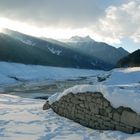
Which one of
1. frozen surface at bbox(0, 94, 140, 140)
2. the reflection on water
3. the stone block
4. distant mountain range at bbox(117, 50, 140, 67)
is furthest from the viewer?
distant mountain range at bbox(117, 50, 140, 67)

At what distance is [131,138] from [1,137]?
12.5 feet

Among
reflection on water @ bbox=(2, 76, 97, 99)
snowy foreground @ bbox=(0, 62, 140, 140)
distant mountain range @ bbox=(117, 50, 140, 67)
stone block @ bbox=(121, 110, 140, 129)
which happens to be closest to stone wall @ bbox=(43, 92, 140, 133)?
stone block @ bbox=(121, 110, 140, 129)

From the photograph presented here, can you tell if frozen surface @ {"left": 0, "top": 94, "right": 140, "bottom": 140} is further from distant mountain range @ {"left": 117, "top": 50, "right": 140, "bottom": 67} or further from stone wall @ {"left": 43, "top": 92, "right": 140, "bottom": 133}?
distant mountain range @ {"left": 117, "top": 50, "right": 140, "bottom": 67}

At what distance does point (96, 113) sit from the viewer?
12.0 m

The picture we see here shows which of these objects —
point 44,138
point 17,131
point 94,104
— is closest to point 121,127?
point 94,104

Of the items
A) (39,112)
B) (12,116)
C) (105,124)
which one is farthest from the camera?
(39,112)

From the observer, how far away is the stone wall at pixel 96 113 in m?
10.6

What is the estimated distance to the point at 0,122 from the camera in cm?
1246

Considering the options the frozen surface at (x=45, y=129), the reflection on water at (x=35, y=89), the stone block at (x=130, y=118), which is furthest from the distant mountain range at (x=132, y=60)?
the stone block at (x=130, y=118)

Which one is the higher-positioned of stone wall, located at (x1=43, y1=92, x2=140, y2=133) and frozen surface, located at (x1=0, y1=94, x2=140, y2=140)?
stone wall, located at (x1=43, y1=92, x2=140, y2=133)

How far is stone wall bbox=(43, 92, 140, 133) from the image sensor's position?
34.6 feet

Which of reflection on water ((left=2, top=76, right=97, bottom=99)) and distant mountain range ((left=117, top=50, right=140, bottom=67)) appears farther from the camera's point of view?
distant mountain range ((left=117, top=50, right=140, bottom=67))

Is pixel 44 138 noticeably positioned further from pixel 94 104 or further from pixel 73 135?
pixel 94 104

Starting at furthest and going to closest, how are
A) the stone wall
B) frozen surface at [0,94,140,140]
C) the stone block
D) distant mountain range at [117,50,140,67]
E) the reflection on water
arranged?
1. distant mountain range at [117,50,140,67]
2. the reflection on water
3. the stone wall
4. frozen surface at [0,94,140,140]
5. the stone block
